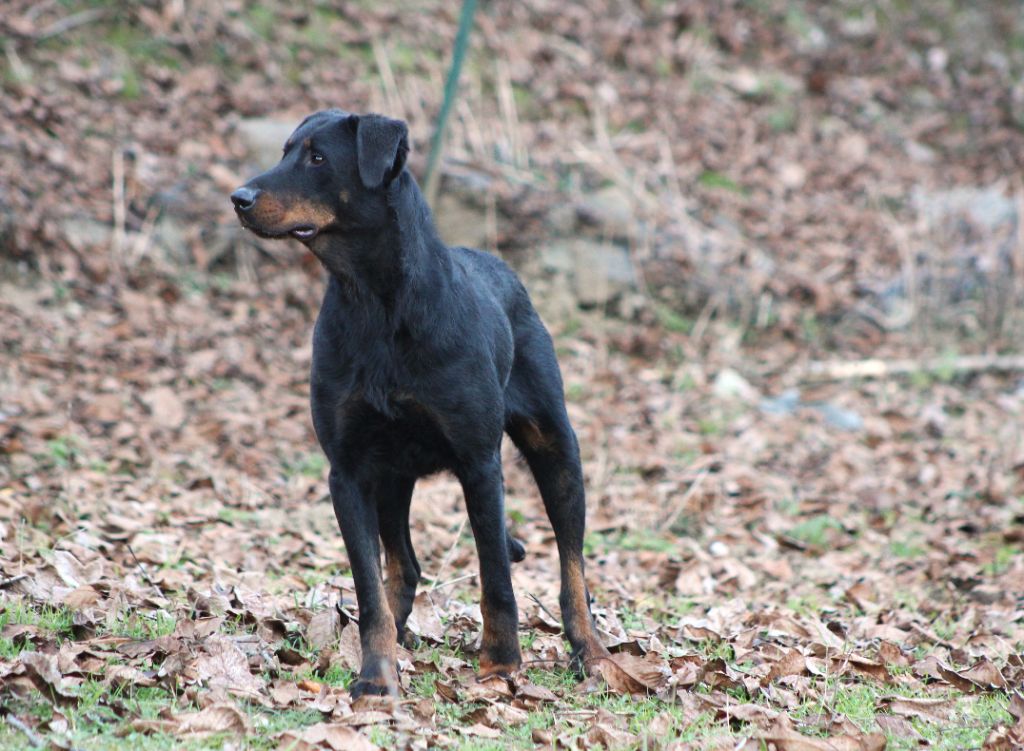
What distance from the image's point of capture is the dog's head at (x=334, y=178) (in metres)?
4.11

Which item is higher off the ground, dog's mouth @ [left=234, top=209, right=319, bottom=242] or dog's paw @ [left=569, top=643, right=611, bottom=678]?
dog's mouth @ [left=234, top=209, right=319, bottom=242]

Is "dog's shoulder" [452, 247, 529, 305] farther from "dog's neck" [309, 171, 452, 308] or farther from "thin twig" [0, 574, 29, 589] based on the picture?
"thin twig" [0, 574, 29, 589]

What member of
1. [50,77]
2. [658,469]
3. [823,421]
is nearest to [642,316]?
[823,421]

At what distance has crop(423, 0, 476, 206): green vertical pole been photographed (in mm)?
9875

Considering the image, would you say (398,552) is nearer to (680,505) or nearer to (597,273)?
(680,505)

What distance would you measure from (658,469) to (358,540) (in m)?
4.41

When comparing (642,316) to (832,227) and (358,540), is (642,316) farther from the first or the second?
(358,540)

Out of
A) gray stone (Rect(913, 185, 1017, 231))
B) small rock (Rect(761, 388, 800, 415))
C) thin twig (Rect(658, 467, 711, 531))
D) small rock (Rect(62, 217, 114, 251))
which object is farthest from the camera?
gray stone (Rect(913, 185, 1017, 231))

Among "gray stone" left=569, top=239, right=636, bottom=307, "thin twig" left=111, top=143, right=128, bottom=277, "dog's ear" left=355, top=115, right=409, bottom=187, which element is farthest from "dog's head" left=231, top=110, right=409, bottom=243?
"gray stone" left=569, top=239, right=636, bottom=307

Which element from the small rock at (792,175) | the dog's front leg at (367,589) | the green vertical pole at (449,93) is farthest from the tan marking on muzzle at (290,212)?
the small rock at (792,175)

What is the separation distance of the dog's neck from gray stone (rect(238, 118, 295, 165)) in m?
6.81

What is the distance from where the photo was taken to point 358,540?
13.8 ft

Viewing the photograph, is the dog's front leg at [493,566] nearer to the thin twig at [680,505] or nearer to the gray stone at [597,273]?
the thin twig at [680,505]

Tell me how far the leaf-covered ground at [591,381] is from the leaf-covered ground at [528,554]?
0.03m
